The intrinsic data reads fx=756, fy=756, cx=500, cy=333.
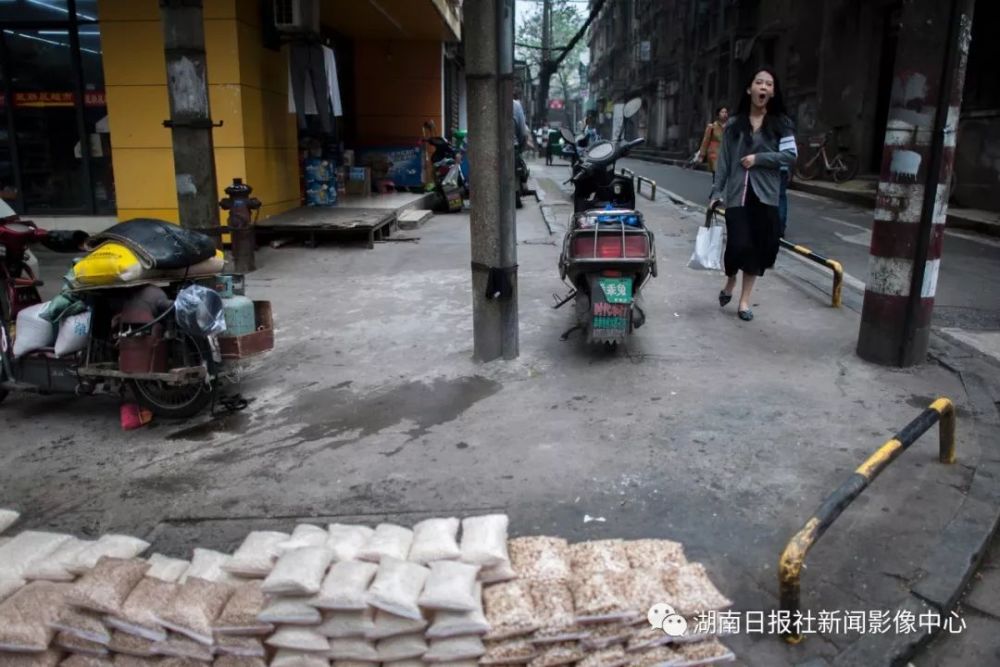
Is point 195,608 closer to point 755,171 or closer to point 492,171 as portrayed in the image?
point 492,171

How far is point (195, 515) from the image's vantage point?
3451 mm

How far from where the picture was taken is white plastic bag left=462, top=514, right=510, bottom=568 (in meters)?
2.62

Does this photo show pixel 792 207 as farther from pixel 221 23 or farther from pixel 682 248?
pixel 221 23

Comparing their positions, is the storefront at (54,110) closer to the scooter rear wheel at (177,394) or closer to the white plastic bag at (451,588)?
the scooter rear wheel at (177,394)

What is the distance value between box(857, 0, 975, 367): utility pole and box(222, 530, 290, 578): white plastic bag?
4.33 meters

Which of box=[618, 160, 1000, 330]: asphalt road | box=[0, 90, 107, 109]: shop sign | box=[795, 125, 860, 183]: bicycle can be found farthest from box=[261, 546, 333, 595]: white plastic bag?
box=[795, 125, 860, 183]: bicycle

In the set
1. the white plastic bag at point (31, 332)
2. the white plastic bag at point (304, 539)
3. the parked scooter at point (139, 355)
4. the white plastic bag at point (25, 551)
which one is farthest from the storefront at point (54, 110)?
the white plastic bag at point (304, 539)

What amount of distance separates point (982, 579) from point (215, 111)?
375 inches

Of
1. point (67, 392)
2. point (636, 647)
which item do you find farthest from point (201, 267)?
point (636, 647)

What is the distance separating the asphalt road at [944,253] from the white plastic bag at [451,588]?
560 cm

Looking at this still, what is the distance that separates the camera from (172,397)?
4.51 m

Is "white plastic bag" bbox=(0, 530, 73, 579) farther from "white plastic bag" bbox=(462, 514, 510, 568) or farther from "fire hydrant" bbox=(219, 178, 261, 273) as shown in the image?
"fire hydrant" bbox=(219, 178, 261, 273)

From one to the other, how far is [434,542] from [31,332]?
326cm

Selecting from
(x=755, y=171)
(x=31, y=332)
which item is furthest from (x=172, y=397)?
(x=755, y=171)
